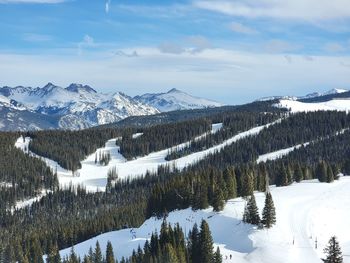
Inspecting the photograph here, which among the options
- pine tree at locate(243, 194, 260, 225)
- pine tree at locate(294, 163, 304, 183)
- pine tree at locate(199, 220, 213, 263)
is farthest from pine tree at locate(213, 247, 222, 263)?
pine tree at locate(294, 163, 304, 183)

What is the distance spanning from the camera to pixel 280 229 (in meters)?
120

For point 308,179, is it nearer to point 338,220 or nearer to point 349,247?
point 338,220

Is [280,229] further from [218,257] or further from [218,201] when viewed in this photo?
[218,257]

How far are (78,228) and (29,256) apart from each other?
93.4 ft

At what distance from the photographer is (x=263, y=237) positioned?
11519 cm

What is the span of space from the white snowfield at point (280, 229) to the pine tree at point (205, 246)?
403 centimetres

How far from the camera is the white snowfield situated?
359ft

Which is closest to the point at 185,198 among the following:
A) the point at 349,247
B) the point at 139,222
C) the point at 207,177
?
the point at 207,177

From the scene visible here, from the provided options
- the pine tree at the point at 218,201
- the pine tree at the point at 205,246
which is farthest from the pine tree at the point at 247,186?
the pine tree at the point at 205,246

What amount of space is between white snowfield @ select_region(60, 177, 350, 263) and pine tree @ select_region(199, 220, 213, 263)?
159 inches

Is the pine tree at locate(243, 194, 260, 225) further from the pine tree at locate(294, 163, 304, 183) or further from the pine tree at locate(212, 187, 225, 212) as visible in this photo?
the pine tree at locate(294, 163, 304, 183)

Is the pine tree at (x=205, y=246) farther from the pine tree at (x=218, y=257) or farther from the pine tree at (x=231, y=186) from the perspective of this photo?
the pine tree at (x=231, y=186)

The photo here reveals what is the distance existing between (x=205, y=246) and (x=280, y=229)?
77.0 feet

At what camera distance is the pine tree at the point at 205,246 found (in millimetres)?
104394
